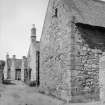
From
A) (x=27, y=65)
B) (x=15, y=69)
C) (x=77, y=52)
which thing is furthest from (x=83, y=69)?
(x=15, y=69)

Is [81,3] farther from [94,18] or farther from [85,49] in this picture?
[85,49]

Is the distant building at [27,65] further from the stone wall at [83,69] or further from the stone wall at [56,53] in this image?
the stone wall at [83,69]

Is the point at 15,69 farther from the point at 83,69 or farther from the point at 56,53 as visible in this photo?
the point at 83,69

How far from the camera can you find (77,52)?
1126cm

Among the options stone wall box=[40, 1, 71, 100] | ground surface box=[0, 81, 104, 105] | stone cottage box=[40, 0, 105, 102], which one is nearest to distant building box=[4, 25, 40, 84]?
stone wall box=[40, 1, 71, 100]

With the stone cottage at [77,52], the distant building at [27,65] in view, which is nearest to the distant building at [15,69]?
the distant building at [27,65]

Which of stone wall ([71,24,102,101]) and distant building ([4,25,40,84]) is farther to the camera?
distant building ([4,25,40,84])

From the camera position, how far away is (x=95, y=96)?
11297 mm

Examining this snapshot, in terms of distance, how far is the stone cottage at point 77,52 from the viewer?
10977 millimetres

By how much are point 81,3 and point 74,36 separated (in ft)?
13.0

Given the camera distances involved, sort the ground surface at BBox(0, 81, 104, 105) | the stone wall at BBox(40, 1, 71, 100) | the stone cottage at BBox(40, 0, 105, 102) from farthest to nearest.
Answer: the stone wall at BBox(40, 1, 71, 100) < the stone cottage at BBox(40, 0, 105, 102) < the ground surface at BBox(0, 81, 104, 105)

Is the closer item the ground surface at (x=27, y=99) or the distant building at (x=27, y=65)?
the ground surface at (x=27, y=99)

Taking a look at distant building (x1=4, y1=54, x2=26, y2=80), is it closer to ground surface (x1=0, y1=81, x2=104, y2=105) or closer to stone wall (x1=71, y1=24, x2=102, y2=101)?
ground surface (x1=0, y1=81, x2=104, y2=105)

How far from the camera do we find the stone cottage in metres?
11.0
